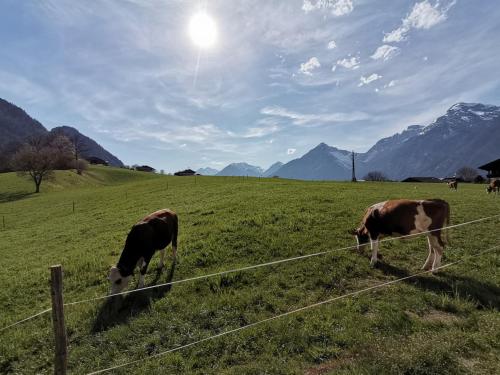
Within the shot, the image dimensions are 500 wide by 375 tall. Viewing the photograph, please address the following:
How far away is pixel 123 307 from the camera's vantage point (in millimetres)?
8805

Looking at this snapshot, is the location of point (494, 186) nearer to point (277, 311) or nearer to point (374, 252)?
point (374, 252)

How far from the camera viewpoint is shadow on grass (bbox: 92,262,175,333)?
317 inches

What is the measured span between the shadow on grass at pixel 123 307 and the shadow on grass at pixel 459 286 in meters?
7.15

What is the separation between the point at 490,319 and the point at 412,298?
1621 mm

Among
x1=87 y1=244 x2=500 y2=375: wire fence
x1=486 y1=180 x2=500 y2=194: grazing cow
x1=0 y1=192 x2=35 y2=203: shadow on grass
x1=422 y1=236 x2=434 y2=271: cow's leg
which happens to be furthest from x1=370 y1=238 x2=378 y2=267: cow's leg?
x1=0 y1=192 x2=35 y2=203: shadow on grass

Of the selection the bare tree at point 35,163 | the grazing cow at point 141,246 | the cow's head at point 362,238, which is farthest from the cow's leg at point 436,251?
Result: the bare tree at point 35,163

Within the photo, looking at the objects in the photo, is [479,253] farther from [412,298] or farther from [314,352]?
[314,352]

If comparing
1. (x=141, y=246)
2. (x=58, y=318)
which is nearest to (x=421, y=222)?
(x=141, y=246)

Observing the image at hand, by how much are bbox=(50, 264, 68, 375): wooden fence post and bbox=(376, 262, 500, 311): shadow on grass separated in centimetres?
859

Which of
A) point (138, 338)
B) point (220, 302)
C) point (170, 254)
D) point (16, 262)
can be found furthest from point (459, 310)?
point (16, 262)

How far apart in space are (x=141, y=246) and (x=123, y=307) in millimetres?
2092

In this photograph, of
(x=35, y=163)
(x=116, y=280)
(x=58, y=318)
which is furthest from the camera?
(x=35, y=163)

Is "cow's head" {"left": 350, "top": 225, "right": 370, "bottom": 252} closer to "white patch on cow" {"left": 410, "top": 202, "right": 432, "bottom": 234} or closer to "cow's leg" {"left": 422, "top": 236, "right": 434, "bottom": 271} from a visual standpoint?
"white patch on cow" {"left": 410, "top": 202, "right": 432, "bottom": 234}

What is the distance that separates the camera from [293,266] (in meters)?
10.4
